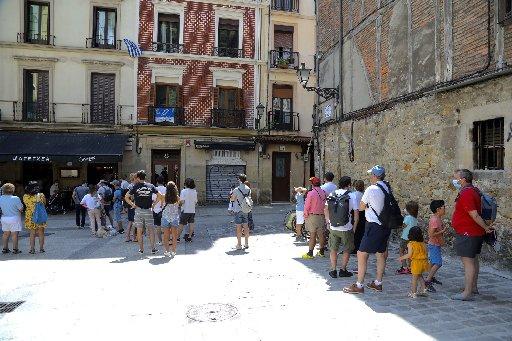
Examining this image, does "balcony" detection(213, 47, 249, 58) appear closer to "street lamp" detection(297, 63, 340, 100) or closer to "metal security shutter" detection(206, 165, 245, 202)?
"metal security shutter" detection(206, 165, 245, 202)

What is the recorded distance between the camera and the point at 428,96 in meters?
8.16

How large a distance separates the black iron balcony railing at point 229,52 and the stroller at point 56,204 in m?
10.4

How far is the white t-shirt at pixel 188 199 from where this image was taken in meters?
9.75

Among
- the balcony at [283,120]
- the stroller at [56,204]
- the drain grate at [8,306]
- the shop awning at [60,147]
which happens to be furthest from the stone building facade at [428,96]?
the stroller at [56,204]

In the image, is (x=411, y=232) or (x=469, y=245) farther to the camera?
(x=411, y=232)

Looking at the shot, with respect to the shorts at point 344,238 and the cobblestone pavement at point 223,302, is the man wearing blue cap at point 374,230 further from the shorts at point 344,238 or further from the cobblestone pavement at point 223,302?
the shorts at point 344,238

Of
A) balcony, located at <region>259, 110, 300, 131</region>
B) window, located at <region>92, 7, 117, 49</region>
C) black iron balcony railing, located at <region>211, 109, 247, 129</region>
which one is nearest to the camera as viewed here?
window, located at <region>92, 7, 117, 49</region>

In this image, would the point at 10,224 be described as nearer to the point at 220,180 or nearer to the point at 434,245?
the point at 434,245

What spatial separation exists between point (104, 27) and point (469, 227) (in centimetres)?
1945

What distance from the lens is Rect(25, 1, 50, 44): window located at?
1891cm

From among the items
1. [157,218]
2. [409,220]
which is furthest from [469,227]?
[157,218]

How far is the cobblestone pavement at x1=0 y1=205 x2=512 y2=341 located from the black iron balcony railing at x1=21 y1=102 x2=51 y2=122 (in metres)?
12.5

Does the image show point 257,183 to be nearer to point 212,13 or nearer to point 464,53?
point 212,13

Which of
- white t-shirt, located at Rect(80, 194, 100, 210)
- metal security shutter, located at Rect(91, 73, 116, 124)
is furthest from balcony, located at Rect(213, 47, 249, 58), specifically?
white t-shirt, located at Rect(80, 194, 100, 210)
